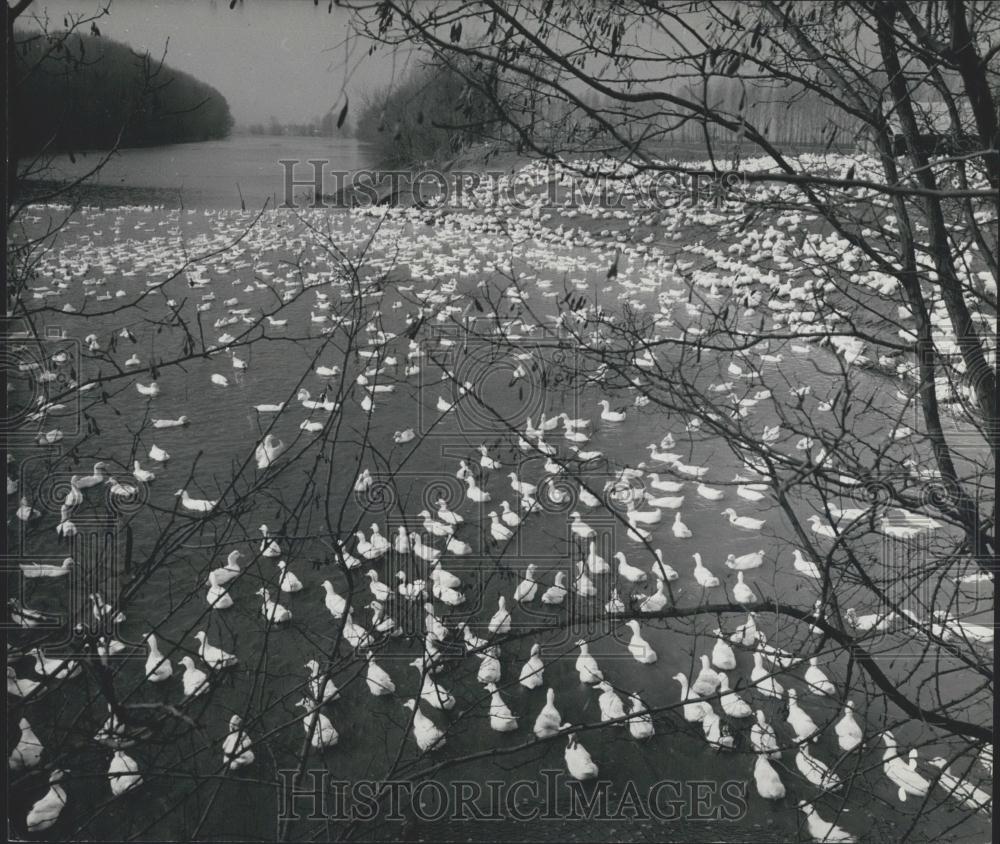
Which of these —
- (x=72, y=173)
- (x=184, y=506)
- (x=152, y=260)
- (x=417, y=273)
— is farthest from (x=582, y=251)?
(x=72, y=173)

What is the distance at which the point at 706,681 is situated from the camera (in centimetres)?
569

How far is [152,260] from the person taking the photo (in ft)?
64.4

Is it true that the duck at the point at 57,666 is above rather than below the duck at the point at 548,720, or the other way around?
above

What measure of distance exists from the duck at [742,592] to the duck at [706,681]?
0.90 metres

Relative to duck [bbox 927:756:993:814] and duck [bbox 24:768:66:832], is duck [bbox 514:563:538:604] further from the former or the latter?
duck [bbox 24:768:66:832]

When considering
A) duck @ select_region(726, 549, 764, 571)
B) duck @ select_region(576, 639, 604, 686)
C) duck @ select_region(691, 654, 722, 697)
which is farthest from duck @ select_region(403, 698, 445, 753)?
duck @ select_region(726, 549, 764, 571)

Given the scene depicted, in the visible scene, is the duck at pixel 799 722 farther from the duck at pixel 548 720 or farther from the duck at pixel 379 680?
the duck at pixel 379 680

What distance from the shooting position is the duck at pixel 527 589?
6492 mm

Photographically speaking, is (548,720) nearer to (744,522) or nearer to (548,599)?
(548,599)

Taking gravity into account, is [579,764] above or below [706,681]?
below

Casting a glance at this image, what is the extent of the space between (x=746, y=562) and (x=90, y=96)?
21.3 ft

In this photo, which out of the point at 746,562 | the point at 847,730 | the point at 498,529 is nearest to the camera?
the point at 847,730

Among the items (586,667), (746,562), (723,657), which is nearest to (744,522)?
(746,562)

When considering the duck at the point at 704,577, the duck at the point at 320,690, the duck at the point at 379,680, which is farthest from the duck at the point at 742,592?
the duck at the point at 320,690
